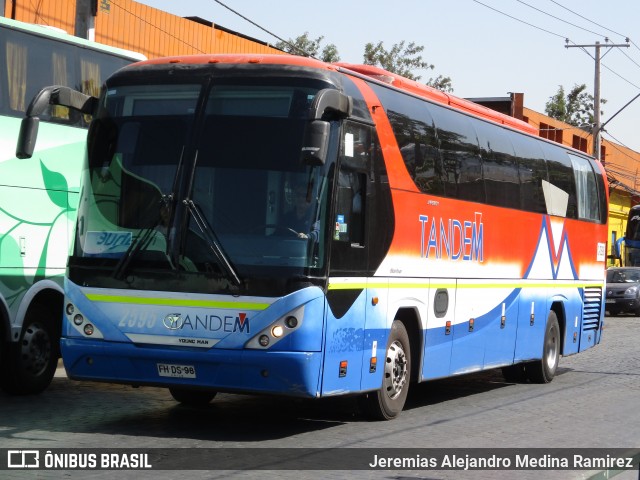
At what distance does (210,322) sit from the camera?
1025 cm

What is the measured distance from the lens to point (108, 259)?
10.7 metres

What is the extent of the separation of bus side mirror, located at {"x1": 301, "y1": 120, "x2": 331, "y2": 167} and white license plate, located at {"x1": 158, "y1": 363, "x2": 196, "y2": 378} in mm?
2114

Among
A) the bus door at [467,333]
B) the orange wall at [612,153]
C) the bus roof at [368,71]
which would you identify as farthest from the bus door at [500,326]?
the orange wall at [612,153]

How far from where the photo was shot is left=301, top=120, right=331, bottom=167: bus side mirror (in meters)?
9.70

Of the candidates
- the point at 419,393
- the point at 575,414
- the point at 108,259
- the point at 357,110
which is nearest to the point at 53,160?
the point at 108,259

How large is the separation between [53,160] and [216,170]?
3838 millimetres

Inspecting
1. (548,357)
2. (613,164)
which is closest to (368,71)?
(548,357)

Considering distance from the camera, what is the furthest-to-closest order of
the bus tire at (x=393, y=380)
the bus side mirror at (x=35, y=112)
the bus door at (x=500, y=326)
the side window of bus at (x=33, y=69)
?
the bus door at (x=500, y=326)
the side window of bus at (x=33, y=69)
the bus tire at (x=393, y=380)
the bus side mirror at (x=35, y=112)

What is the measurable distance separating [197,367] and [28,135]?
2.66 meters

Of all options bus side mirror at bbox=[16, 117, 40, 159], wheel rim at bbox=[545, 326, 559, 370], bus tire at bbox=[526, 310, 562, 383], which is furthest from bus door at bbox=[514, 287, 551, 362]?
bus side mirror at bbox=[16, 117, 40, 159]

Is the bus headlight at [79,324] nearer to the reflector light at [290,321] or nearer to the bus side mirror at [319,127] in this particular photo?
the reflector light at [290,321]

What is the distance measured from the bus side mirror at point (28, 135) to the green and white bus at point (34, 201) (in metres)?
1.92

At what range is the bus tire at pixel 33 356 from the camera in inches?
517

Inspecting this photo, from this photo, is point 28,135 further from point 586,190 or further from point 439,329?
point 586,190
